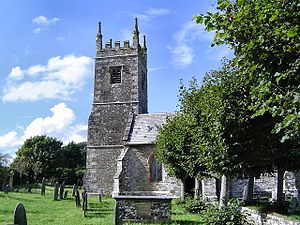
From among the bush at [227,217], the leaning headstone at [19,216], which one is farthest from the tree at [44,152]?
the leaning headstone at [19,216]

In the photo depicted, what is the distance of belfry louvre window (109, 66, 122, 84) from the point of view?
3725 cm

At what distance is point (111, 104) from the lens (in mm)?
36344

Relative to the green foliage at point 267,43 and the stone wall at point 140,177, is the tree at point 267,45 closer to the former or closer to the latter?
the green foliage at point 267,43

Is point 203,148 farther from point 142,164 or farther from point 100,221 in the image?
Answer: point 142,164

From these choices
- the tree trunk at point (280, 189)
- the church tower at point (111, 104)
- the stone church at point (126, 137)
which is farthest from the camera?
the church tower at point (111, 104)

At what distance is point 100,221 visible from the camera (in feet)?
46.1

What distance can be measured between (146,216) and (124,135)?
18780mm

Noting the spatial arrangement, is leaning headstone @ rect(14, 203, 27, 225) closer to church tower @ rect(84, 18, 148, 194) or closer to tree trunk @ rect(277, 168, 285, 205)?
tree trunk @ rect(277, 168, 285, 205)

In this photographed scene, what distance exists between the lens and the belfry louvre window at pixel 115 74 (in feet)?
122

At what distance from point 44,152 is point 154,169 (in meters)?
Answer: 37.6

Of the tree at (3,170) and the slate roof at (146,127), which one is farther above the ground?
the slate roof at (146,127)

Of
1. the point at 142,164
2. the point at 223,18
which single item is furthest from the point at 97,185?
the point at 223,18

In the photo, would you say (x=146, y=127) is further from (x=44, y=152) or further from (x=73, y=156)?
(x=73, y=156)

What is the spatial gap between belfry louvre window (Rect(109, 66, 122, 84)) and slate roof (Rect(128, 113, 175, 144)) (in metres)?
4.90
